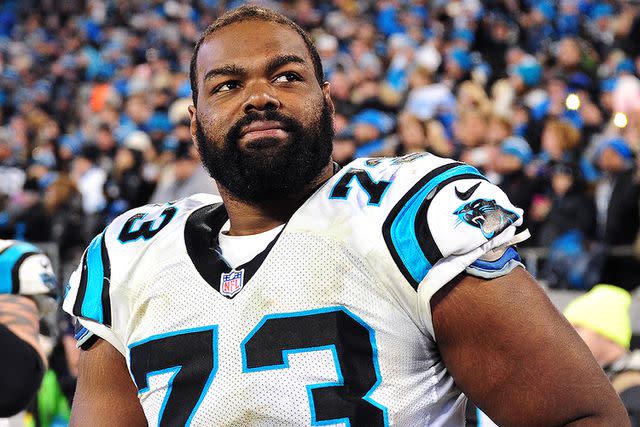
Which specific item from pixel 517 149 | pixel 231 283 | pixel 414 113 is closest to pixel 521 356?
pixel 231 283

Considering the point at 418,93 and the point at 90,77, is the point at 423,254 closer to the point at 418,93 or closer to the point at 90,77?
the point at 418,93

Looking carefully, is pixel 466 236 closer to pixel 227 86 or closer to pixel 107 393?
pixel 227 86

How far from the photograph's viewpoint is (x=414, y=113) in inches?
286

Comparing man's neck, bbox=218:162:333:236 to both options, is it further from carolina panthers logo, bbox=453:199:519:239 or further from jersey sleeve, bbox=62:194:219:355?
carolina panthers logo, bbox=453:199:519:239

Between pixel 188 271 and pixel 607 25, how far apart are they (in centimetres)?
691

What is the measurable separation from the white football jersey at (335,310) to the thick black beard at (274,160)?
57mm

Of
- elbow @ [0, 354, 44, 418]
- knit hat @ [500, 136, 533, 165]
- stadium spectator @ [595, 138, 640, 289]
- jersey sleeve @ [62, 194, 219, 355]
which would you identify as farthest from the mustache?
knit hat @ [500, 136, 533, 165]

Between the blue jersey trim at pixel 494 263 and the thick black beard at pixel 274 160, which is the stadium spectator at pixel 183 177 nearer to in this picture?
the thick black beard at pixel 274 160

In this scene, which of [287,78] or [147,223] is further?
[147,223]

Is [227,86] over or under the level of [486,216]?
over

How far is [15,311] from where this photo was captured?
2.78 meters

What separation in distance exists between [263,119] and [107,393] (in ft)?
2.17

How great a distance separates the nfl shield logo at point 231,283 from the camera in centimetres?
194

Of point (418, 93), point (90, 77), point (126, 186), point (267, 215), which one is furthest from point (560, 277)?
point (90, 77)
